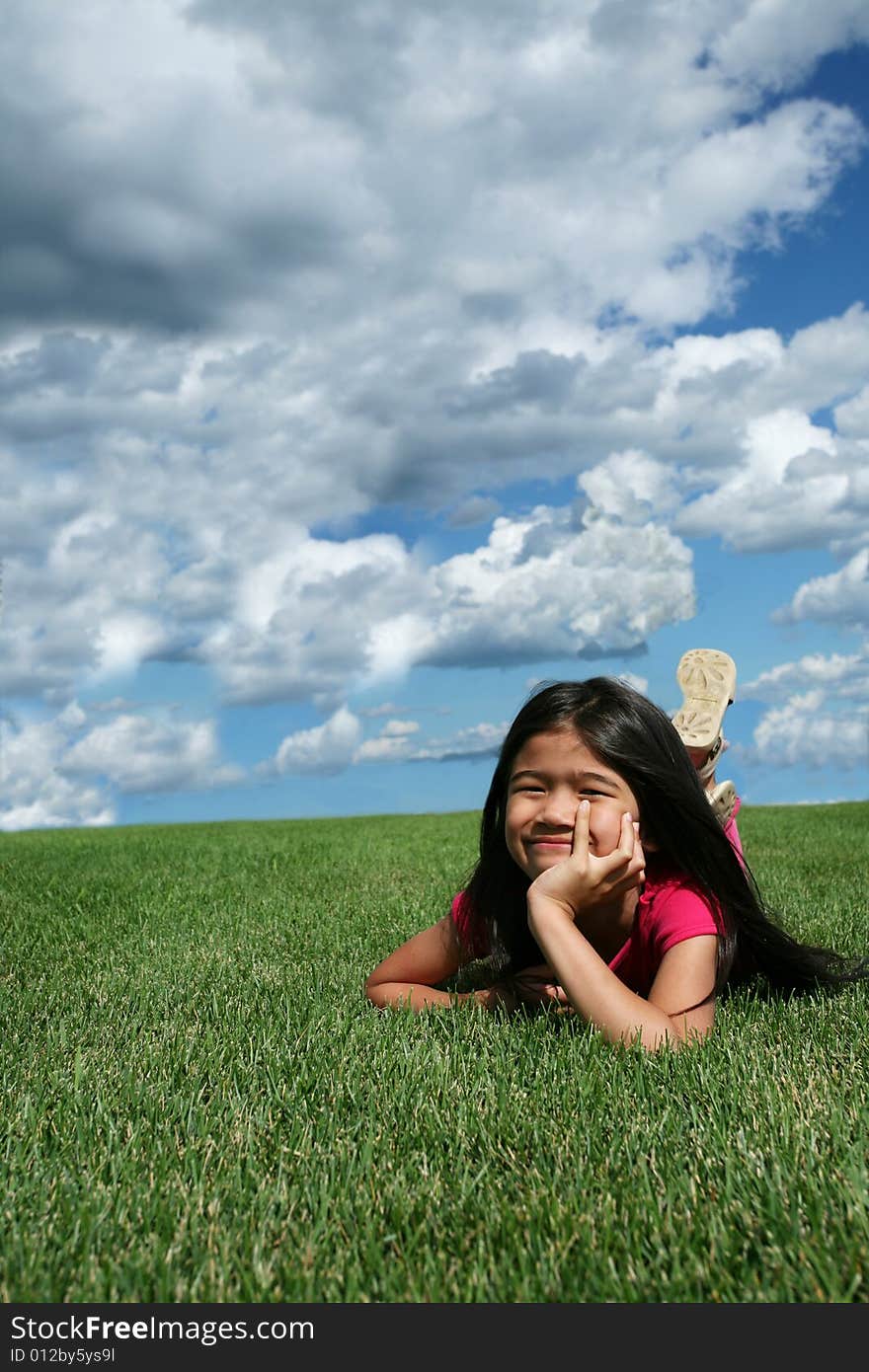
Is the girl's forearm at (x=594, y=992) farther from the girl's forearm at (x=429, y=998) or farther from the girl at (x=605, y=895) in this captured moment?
the girl's forearm at (x=429, y=998)

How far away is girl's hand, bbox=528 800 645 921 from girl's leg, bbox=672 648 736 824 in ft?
12.5

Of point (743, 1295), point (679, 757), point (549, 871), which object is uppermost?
point (679, 757)

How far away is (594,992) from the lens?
3139 mm

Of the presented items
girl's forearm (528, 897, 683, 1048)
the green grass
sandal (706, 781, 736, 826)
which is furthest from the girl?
sandal (706, 781, 736, 826)

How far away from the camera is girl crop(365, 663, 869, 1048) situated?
3277 mm

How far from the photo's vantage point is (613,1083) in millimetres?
2805

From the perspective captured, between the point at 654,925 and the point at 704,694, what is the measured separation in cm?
418

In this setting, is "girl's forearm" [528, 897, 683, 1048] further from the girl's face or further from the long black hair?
the long black hair

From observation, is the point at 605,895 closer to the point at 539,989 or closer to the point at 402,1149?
the point at 539,989

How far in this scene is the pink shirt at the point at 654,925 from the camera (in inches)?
140

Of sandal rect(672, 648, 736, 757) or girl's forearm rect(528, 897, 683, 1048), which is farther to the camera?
sandal rect(672, 648, 736, 757)

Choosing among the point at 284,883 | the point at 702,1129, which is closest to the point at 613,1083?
the point at 702,1129
